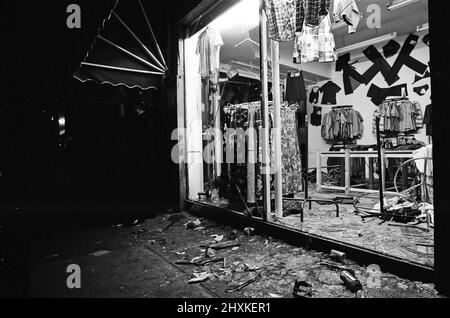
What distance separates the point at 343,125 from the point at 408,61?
2677 millimetres

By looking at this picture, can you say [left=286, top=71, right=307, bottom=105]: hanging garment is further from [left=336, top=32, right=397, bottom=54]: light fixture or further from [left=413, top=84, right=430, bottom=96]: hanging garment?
[left=413, top=84, right=430, bottom=96]: hanging garment

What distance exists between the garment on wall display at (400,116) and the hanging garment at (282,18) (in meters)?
6.13

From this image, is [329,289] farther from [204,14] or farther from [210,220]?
[204,14]

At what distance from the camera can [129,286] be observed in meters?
2.64

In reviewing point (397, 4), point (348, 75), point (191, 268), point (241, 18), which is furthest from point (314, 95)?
point (191, 268)

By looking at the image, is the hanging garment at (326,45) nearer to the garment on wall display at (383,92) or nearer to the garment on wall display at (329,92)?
the garment on wall display at (383,92)

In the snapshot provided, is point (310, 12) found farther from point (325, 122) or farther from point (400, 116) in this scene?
point (325, 122)

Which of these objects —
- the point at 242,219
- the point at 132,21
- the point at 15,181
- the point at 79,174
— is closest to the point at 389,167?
the point at 242,219

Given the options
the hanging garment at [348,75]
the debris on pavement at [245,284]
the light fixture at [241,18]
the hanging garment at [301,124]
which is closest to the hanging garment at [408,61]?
the hanging garment at [348,75]

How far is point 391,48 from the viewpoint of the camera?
9023 millimetres

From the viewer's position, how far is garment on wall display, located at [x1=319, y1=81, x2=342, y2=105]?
1080 centimetres
